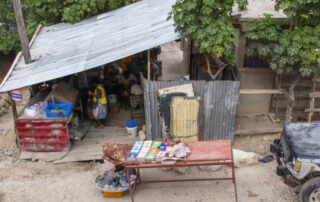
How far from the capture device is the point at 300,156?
5.61 metres

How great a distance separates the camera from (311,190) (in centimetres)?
564

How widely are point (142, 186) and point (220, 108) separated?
9.57 ft

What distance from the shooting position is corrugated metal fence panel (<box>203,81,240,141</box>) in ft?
25.7

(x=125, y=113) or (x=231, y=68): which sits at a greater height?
(x=231, y=68)

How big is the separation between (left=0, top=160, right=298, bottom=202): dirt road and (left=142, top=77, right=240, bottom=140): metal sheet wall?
1.13 metres

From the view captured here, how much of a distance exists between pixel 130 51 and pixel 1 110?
7372mm

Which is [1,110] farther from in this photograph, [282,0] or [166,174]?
[282,0]

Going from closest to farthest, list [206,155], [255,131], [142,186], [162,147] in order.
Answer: [206,155]
[162,147]
[142,186]
[255,131]

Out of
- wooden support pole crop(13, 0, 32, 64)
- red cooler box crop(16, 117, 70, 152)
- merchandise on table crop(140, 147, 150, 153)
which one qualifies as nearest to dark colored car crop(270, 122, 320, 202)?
merchandise on table crop(140, 147, 150, 153)

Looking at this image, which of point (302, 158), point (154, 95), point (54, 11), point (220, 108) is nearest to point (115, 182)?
point (154, 95)

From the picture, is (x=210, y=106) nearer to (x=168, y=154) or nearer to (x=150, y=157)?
(x=168, y=154)

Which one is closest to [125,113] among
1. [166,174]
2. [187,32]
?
[166,174]

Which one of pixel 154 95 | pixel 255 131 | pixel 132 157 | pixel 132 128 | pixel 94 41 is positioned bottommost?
pixel 255 131

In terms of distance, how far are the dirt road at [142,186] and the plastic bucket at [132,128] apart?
4.35 feet
